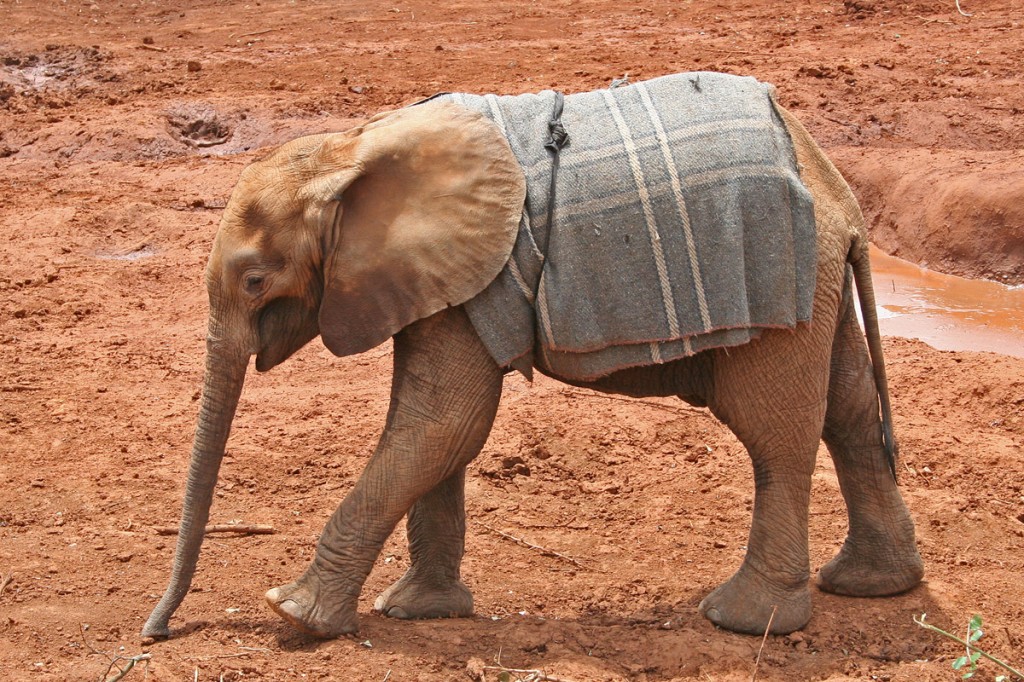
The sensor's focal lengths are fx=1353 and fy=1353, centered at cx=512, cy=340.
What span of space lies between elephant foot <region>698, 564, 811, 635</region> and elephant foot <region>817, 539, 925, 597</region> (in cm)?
36

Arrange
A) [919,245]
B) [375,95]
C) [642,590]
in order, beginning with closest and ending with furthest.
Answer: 1. [642,590]
2. [919,245]
3. [375,95]

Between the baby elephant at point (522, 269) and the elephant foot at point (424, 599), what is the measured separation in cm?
44

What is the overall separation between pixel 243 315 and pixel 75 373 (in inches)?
159

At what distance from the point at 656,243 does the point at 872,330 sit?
115cm

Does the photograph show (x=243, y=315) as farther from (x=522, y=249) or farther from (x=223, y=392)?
(x=522, y=249)

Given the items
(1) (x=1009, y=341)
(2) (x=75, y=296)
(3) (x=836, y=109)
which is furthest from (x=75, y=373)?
(3) (x=836, y=109)

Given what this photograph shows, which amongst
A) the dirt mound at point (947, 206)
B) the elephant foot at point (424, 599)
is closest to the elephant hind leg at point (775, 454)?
the elephant foot at point (424, 599)

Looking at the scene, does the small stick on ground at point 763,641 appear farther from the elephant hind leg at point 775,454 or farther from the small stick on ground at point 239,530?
the small stick on ground at point 239,530

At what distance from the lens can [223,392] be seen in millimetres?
4906

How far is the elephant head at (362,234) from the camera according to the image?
470cm

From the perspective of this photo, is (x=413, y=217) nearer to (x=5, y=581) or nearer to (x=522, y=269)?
(x=522, y=269)

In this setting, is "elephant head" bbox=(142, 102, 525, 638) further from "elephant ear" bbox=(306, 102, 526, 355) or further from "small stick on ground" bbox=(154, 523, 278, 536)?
"small stick on ground" bbox=(154, 523, 278, 536)

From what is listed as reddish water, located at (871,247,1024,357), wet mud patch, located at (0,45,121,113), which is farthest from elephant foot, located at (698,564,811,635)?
wet mud patch, located at (0,45,121,113)

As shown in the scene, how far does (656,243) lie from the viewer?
15.3 ft
